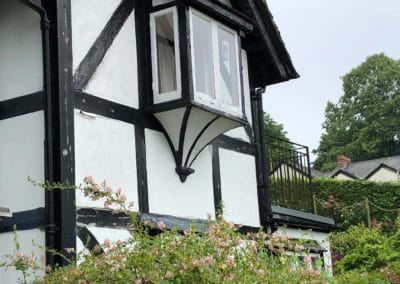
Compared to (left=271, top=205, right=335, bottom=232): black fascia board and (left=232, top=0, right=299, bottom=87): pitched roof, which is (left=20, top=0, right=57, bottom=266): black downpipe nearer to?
(left=232, top=0, right=299, bottom=87): pitched roof

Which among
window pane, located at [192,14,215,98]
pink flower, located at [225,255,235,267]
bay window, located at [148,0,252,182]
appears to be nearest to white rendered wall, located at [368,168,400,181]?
bay window, located at [148,0,252,182]

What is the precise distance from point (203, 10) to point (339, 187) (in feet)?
62.6

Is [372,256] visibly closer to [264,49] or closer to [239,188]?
[239,188]

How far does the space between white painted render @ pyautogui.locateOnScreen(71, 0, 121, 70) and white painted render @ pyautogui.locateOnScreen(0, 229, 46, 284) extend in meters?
2.02

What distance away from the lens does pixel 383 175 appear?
51.2 metres

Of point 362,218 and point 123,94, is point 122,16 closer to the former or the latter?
point 123,94

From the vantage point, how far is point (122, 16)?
9.38 meters

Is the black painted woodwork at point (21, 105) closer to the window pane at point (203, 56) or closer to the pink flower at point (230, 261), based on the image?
the window pane at point (203, 56)

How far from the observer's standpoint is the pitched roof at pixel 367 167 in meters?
50.6

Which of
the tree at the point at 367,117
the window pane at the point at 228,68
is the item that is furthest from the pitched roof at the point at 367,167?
the window pane at the point at 228,68

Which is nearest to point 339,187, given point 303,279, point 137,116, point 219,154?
point 219,154

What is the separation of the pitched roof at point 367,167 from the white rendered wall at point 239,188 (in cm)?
3899

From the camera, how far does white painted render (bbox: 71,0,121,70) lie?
853 centimetres

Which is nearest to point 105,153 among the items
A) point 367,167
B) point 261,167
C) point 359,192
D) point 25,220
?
point 25,220
